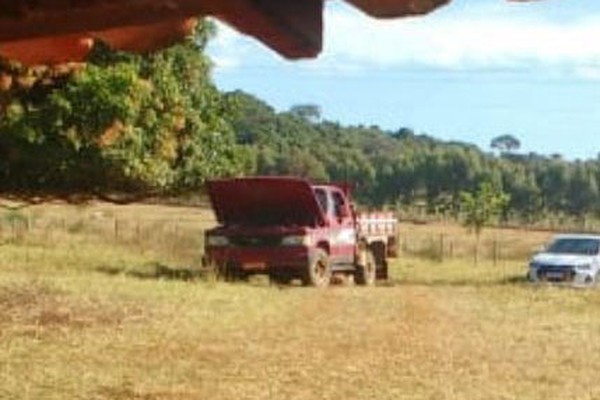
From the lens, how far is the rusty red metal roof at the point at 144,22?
3.18 meters

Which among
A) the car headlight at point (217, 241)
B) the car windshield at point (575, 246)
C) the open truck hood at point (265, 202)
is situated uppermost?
the open truck hood at point (265, 202)

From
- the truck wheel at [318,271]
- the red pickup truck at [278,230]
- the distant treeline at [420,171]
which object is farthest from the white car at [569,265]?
the distant treeline at [420,171]

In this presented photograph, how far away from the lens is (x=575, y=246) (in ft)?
91.6

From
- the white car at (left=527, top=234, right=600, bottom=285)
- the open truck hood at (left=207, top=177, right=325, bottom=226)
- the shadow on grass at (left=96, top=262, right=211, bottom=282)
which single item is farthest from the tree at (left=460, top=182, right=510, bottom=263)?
the open truck hood at (left=207, top=177, right=325, bottom=226)

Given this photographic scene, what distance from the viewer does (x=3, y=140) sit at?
1950 cm

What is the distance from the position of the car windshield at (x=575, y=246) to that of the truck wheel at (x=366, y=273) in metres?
3.61

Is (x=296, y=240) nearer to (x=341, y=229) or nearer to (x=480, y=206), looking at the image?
(x=341, y=229)

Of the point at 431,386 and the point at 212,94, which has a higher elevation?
the point at 212,94

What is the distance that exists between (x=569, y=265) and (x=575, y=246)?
1403 mm

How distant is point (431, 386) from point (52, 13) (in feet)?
27.2

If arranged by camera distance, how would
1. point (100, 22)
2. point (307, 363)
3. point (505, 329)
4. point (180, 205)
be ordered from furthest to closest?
point (180, 205)
point (505, 329)
point (307, 363)
point (100, 22)

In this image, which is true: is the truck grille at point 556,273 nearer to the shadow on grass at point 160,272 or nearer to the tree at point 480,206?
the shadow on grass at point 160,272

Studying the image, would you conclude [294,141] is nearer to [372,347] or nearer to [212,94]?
[212,94]

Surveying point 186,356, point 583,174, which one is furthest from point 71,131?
point 583,174
